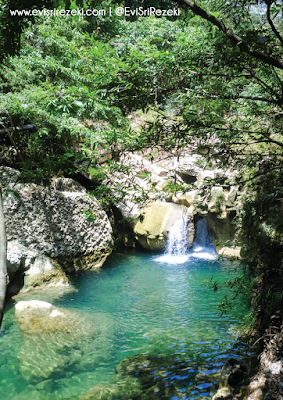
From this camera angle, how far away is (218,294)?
6.65 metres

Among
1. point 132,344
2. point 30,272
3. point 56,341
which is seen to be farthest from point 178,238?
point 56,341

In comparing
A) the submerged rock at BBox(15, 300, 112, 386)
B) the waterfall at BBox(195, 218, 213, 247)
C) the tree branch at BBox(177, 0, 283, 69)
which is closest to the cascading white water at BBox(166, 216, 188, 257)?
the waterfall at BBox(195, 218, 213, 247)

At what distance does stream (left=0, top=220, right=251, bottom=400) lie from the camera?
3508 mm

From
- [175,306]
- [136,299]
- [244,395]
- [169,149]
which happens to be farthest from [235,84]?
[136,299]

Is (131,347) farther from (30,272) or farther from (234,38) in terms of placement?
(234,38)

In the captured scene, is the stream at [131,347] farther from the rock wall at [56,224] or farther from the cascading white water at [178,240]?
the cascading white water at [178,240]

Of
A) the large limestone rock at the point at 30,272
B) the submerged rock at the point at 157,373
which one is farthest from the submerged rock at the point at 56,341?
the large limestone rock at the point at 30,272

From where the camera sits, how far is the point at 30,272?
6.71m

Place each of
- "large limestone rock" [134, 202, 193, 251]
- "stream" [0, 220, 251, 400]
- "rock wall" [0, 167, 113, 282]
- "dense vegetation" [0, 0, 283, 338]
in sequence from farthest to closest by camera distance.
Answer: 1. "large limestone rock" [134, 202, 193, 251]
2. "rock wall" [0, 167, 113, 282]
3. "stream" [0, 220, 251, 400]
4. "dense vegetation" [0, 0, 283, 338]

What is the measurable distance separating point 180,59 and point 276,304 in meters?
2.42

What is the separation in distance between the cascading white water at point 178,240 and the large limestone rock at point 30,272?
450 centimetres

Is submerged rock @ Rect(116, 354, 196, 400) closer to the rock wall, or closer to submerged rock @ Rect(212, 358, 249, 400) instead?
submerged rock @ Rect(212, 358, 249, 400)

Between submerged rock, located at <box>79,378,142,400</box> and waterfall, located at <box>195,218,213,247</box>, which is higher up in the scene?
waterfall, located at <box>195,218,213,247</box>

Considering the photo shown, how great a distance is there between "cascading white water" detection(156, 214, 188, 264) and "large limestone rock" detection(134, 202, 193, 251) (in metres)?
0.17
